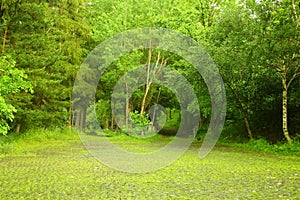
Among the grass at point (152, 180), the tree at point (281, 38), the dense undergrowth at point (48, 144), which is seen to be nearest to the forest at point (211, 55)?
the tree at point (281, 38)

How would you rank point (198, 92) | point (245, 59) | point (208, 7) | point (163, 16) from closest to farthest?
1. point (245, 59)
2. point (198, 92)
3. point (163, 16)
4. point (208, 7)

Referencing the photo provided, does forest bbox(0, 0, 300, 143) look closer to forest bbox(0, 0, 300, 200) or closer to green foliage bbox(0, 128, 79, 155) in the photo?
forest bbox(0, 0, 300, 200)

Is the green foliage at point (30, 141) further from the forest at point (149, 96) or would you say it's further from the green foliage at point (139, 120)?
the green foliage at point (139, 120)

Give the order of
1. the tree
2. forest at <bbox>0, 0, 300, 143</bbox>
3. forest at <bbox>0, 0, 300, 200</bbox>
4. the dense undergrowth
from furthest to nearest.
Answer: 1. forest at <bbox>0, 0, 300, 143</bbox>
2. the tree
3. the dense undergrowth
4. forest at <bbox>0, 0, 300, 200</bbox>

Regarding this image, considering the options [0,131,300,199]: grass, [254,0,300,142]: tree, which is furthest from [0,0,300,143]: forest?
[0,131,300,199]: grass

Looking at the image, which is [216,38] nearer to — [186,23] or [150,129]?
[186,23]

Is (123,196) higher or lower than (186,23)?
lower

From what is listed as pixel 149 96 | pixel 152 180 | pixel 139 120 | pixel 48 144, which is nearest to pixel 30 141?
pixel 48 144

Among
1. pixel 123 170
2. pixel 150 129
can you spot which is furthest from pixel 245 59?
pixel 150 129

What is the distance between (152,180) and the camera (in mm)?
10266

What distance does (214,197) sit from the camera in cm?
785

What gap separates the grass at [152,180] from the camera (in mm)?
8136

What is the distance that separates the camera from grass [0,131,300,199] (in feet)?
26.7

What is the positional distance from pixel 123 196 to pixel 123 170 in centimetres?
436
